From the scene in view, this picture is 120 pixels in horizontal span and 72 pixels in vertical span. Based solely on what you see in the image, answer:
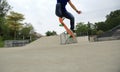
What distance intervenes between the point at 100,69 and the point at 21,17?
217 ft

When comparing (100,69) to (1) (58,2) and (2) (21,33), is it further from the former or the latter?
(2) (21,33)

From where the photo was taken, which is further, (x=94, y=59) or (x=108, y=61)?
(x=94, y=59)

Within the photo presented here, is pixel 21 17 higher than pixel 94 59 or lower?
higher

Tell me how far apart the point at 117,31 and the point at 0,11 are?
46.8m

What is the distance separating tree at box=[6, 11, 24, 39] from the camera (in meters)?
63.6

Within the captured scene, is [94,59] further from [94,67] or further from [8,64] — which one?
[8,64]

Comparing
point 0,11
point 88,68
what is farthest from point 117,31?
point 0,11

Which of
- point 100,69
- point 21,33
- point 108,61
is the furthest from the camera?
point 21,33

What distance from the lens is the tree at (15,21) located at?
63647mm

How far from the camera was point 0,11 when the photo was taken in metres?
49.6

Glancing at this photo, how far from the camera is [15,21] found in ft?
214

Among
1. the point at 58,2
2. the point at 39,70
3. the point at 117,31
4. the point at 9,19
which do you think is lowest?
the point at 39,70

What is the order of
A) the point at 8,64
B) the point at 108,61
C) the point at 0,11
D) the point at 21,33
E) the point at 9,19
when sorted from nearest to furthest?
1. the point at 108,61
2. the point at 8,64
3. the point at 0,11
4. the point at 9,19
5. the point at 21,33

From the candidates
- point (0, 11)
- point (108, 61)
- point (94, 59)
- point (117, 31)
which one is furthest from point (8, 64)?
point (0, 11)
